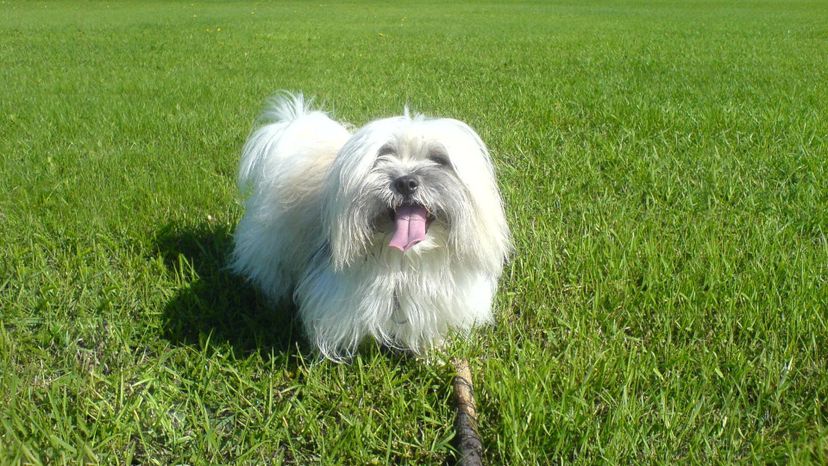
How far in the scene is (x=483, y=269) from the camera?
8.81 feet

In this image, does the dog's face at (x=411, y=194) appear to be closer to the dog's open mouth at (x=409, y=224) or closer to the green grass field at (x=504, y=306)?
the dog's open mouth at (x=409, y=224)

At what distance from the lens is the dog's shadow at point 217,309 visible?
9.91 feet

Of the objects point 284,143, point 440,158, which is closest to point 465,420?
point 440,158

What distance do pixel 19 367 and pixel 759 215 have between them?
12.8 feet

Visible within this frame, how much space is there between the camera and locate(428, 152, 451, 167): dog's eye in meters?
2.51

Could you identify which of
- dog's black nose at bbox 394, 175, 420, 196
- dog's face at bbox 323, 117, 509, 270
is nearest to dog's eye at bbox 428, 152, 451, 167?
dog's face at bbox 323, 117, 509, 270

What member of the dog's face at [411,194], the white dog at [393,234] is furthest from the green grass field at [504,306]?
the dog's face at [411,194]

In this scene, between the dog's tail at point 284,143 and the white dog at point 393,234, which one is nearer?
the white dog at point 393,234

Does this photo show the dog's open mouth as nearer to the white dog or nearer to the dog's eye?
the white dog

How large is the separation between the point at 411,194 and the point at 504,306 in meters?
1.07

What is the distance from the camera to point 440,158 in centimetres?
253

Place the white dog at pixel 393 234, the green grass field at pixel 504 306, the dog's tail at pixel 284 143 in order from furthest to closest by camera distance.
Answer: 1. the dog's tail at pixel 284 143
2. the white dog at pixel 393 234
3. the green grass field at pixel 504 306

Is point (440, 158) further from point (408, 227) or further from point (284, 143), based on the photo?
point (284, 143)

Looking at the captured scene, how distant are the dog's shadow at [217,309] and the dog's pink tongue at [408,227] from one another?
0.73 meters
